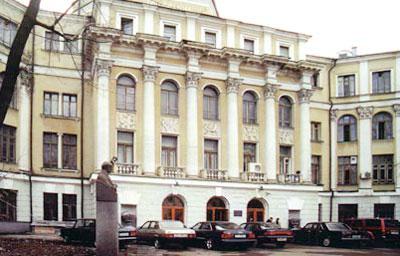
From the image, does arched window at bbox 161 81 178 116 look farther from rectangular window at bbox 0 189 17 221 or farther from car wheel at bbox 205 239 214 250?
car wheel at bbox 205 239 214 250

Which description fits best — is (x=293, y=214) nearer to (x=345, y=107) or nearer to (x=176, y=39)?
(x=345, y=107)

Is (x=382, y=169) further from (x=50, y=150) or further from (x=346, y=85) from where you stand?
(x=50, y=150)

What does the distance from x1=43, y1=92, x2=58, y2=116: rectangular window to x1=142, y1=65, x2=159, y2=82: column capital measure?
606 centimetres

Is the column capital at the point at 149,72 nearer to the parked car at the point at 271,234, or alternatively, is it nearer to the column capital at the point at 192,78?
the column capital at the point at 192,78

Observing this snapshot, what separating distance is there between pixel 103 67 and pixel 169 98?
16.1ft

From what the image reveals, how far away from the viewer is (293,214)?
142ft

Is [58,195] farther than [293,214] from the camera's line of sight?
No

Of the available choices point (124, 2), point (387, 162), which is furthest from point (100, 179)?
point (387, 162)

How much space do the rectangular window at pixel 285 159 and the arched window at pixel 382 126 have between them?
786 centimetres

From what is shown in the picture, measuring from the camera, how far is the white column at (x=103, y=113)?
1484 inches

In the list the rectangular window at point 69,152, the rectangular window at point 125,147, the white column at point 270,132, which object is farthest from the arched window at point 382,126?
the rectangular window at point 69,152

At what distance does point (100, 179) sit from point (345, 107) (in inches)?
1329

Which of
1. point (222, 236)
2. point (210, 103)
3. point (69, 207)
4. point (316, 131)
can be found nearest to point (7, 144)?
point (69, 207)

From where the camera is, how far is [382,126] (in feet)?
157
